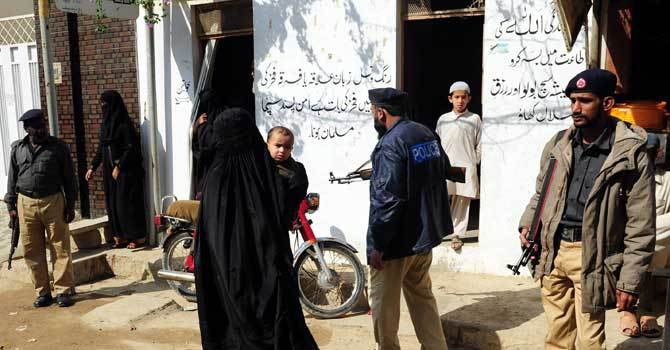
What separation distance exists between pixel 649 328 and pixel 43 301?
205 inches

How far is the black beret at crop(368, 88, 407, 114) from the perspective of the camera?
3627 mm

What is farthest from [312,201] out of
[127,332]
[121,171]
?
[121,171]

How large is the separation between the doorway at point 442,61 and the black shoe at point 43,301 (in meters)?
4.94

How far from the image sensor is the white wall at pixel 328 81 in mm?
6113

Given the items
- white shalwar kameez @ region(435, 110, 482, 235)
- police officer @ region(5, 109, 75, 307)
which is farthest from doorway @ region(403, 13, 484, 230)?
police officer @ region(5, 109, 75, 307)

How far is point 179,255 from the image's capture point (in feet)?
19.4

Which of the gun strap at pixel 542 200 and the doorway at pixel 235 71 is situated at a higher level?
the doorway at pixel 235 71

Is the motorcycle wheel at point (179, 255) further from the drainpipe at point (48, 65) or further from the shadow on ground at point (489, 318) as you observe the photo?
the shadow on ground at point (489, 318)

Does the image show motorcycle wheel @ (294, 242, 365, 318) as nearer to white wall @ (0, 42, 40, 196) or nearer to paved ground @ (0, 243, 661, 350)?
paved ground @ (0, 243, 661, 350)

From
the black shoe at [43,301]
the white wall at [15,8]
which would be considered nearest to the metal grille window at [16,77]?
the white wall at [15,8]

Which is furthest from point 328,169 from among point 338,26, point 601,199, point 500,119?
point 601,199

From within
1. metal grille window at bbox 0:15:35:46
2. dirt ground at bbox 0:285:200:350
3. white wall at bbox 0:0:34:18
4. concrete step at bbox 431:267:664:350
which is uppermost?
white wall at bbox 0:0:34:18

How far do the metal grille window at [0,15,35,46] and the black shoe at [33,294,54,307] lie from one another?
473 centimetres

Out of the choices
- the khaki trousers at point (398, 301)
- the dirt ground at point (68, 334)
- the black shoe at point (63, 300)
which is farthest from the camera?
the black shoe at point (63, 300)
